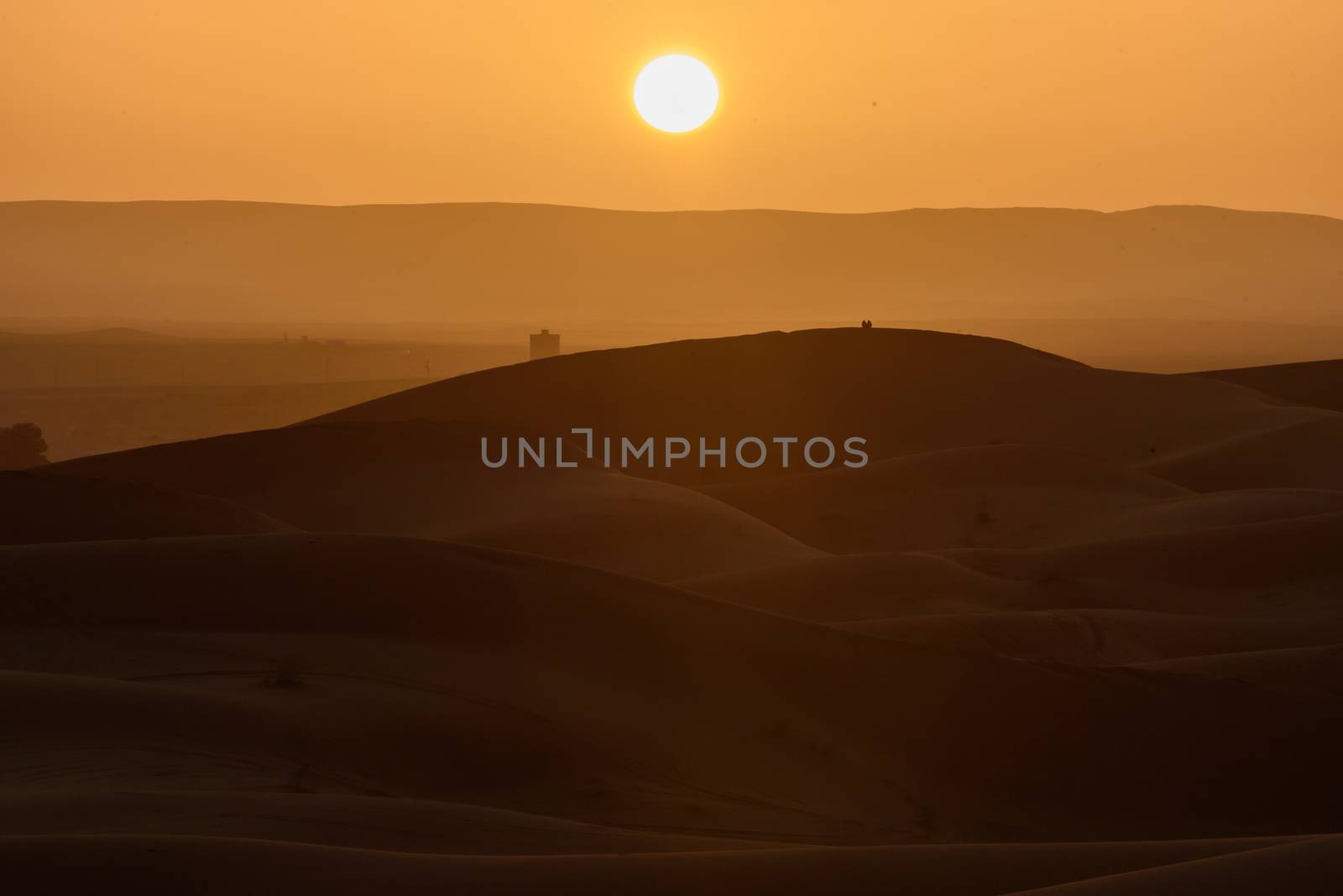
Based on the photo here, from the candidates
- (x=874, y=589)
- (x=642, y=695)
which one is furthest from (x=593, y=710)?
(x=874, y=589)

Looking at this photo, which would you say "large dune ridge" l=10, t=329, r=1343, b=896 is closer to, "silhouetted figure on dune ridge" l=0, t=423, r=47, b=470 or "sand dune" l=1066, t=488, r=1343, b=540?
"sand dune" l=1066, t=488, r=1343, b=540

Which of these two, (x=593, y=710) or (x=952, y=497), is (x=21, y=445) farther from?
(x=593, y=710)

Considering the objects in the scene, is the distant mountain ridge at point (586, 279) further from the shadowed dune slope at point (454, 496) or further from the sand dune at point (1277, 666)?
the sand dune at point (1277, 666)

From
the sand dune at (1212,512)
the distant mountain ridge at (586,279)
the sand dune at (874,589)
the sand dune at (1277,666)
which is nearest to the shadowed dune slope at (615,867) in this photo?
the sand dune at (1277,666)

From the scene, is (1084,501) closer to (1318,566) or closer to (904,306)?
(1318,566)

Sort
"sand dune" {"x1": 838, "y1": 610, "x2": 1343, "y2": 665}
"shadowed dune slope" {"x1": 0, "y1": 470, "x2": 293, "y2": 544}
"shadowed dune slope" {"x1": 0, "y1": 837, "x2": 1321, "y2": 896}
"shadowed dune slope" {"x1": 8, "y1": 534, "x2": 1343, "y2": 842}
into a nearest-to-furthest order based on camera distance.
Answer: "shadowed dune slope" {"x1": 0, "y1": 837, "x2": 1321, "y2": 896}, "shadowed dune slope" {"x1": 8, "y1": 534, "x2": 1343, "y2": 842}, "sand dune" {"x1": 838, "y1": 610, "x2": 1343, "y2": 665}, "shadowed dune slope" {"x1": 0, "y1": 470, "x2": 293, "y2": 544}

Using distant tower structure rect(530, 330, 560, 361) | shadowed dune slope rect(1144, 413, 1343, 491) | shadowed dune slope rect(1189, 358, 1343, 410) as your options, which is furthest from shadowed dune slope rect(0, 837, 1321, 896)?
distant tower structure rect(530, 330, 560, 361)

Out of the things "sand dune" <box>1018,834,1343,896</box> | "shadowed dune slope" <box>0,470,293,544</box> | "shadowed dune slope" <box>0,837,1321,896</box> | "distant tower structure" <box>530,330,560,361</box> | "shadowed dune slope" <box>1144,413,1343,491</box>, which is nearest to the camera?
"sand dune" <box>1018,834,1343,896</box>

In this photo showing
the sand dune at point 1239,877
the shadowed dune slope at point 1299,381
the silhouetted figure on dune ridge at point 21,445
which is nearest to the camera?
the sand dune at point 1239,877
